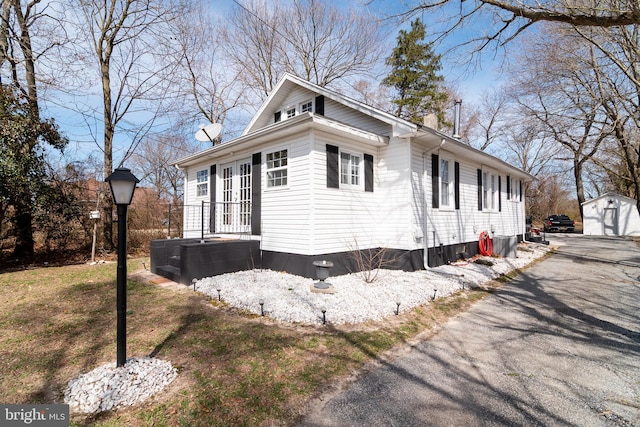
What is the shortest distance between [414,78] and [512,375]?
21380 mm

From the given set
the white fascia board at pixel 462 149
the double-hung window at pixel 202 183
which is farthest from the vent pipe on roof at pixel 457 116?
the double-hung window at pixel 202 183

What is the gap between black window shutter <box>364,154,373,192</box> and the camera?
7844mm

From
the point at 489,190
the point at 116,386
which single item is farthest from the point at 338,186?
the point at 489,190

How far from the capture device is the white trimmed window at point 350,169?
292 inches

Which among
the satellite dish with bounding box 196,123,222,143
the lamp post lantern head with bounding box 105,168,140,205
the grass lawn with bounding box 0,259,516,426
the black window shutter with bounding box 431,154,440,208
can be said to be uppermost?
the satellite dish with bounding box 196,123,222,143

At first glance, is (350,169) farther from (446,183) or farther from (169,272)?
(169,272)

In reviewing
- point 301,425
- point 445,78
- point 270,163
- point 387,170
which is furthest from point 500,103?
point 301,425

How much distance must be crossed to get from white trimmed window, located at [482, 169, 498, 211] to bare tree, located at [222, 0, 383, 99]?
10.9 m

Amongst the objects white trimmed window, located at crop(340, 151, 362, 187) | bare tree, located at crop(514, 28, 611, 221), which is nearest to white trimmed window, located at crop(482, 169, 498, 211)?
bare tree, located at crop(514, 28, 611, 221)

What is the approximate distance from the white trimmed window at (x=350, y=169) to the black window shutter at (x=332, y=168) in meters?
0.29

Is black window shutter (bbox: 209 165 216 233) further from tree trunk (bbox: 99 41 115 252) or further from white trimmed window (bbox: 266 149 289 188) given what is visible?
tree trunk (bbox: 99 41 115 252)

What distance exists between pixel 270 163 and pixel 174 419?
6264mm

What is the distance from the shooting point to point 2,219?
870 centimetres

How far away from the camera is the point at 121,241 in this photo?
2762 mm
